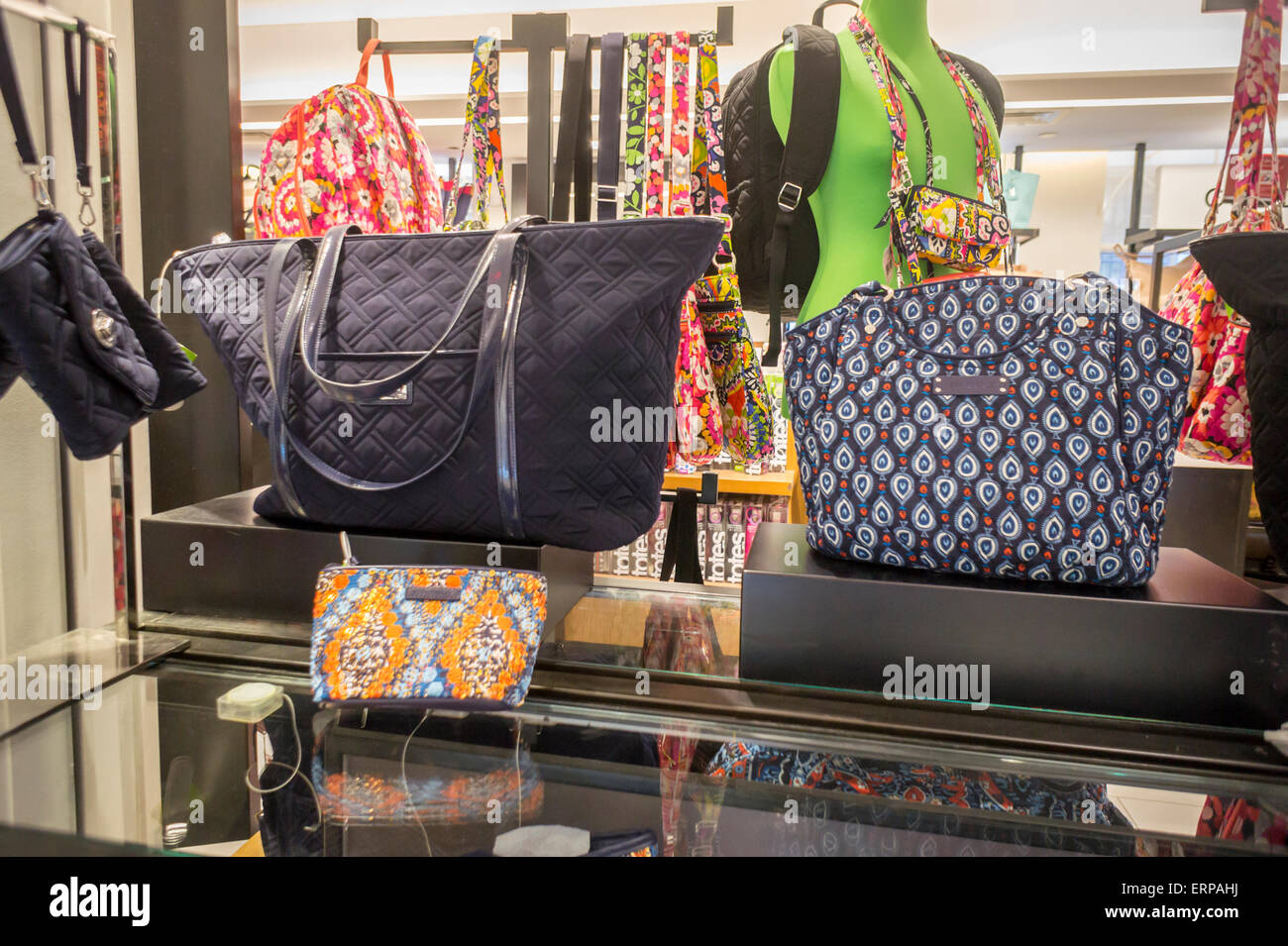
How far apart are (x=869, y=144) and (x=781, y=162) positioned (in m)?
Answer: 0.12

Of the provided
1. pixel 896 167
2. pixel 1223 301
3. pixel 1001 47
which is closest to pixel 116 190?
pixel 896 167

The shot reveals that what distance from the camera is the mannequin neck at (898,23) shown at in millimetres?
935

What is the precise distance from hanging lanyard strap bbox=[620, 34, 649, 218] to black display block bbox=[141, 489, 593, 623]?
45cm

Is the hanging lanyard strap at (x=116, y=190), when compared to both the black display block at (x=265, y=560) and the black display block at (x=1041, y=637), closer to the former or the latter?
the black display block at (x=265, y=560)

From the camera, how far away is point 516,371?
0.71 m

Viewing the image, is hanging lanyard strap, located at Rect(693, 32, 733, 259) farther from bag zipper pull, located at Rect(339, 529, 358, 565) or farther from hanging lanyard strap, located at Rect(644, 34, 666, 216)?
bag zipper pull, located at Rect(339, 529, 358, 565)

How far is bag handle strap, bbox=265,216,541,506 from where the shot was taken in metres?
0.71

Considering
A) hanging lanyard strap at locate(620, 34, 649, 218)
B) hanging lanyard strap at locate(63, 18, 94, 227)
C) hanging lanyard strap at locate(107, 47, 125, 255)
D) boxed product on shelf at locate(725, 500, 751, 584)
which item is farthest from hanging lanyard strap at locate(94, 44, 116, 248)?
boxed product on shelf at locate(725, 500, 751, 584)
